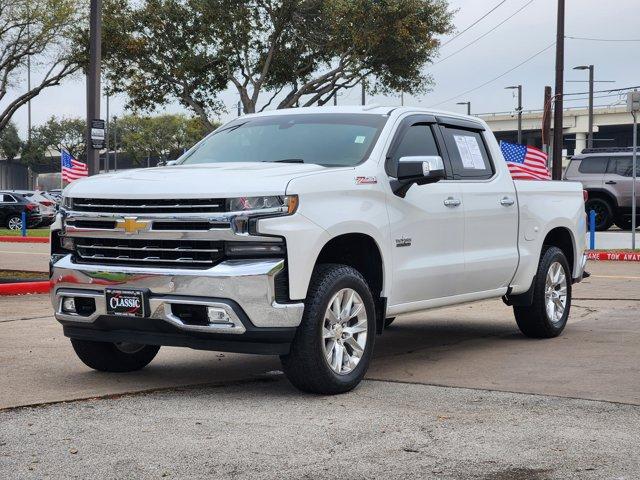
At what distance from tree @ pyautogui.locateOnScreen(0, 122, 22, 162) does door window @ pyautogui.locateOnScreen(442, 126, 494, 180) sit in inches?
3666

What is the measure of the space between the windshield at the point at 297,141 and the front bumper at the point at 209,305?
1.38 meters

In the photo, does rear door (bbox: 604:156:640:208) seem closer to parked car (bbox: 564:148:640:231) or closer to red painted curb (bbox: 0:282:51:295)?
parked car (bbox: 564:148:640:231)

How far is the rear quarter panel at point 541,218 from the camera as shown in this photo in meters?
9.38

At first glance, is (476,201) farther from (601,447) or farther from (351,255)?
(601,447)

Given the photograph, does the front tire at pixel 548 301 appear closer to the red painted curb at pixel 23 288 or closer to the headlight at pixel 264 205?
the headlight at pixel 264 205

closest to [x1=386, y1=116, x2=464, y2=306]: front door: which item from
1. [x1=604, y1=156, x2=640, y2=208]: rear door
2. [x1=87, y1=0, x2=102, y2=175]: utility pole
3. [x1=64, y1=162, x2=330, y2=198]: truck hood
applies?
[x1=64, y1=162, x2=330, y2=198]: truck hood

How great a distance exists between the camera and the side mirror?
7.52 m

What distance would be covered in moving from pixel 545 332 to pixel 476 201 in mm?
1738

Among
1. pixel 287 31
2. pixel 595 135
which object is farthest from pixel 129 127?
pixel 287 31

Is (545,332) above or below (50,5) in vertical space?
below

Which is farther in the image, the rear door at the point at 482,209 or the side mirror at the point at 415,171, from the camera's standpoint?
the rear door at the point at 482,209

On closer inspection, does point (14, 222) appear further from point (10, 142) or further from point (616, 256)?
point (10, 142)

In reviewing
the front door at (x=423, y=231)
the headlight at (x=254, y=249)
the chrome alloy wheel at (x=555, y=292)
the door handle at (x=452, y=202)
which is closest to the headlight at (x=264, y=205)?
the headlight at (x=254, y=249)

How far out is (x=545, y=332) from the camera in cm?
973
